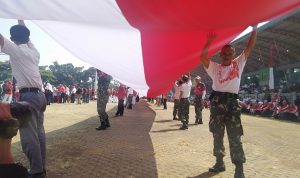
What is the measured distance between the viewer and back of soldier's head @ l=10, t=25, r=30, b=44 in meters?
4.33

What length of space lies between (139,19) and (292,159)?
469 centimetres

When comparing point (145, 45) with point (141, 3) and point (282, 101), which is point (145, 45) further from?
point (282, 101)

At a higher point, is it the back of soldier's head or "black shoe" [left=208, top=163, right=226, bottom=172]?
the back of soldier's head

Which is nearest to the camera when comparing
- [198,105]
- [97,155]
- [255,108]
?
[97,155]

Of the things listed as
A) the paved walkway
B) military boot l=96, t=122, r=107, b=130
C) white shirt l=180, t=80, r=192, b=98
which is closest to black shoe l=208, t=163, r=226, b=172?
the paved walkway

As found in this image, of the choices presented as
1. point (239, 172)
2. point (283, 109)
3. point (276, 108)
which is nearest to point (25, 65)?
point (239, 172)

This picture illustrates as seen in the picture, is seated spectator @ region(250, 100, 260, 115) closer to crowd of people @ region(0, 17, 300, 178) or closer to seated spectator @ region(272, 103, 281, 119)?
seated spectator @ region(272, 103, 281, 119)

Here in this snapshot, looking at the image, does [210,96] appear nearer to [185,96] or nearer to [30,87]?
[30,87]

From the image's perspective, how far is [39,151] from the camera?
4.20m

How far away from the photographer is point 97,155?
647 cm

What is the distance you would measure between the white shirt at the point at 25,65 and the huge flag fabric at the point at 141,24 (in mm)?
338

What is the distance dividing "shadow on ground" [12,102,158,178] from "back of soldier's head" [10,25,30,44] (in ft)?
6.03

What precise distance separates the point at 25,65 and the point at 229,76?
251 centimetres

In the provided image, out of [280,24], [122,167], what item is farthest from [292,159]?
[280,24]
